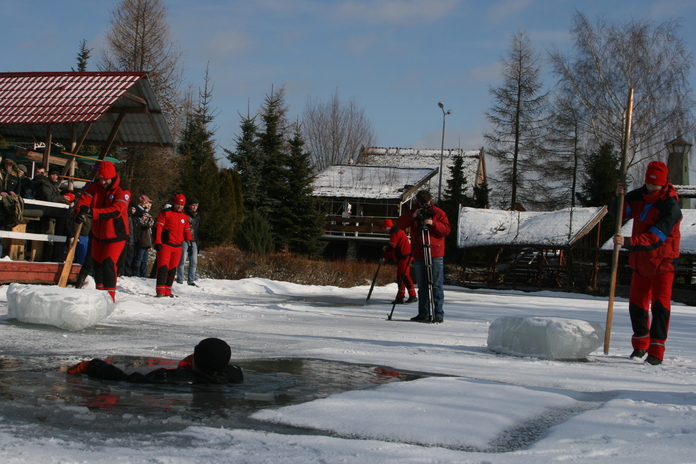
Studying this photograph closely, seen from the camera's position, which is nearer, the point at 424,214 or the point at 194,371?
the point at 194,371

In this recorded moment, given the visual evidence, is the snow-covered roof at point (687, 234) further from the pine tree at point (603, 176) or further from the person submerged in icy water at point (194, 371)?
the person submerged in icy water at point (194, 371)

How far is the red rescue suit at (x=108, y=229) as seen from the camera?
8961mm

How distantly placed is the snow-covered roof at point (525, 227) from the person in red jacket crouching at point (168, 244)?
17352mm

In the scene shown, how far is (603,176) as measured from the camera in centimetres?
3497

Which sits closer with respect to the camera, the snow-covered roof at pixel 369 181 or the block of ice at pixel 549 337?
the block of ice at pixel 549 337

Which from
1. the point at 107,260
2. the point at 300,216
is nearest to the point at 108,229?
the point at 107,260

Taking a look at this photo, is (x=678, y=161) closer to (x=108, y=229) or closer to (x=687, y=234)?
(x=687, y=234)

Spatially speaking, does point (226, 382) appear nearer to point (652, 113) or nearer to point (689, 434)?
point (689, 434)

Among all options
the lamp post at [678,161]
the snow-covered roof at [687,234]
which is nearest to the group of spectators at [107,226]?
the snow-covered roof at [687,234]

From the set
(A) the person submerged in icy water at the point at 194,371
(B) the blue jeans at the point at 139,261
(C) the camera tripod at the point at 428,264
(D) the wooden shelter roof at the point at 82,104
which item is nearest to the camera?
(A) the person submerged in icy water at the point at 194,371

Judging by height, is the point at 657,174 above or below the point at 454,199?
below

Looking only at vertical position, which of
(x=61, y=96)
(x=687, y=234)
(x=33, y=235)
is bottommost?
(x=33, y=235)

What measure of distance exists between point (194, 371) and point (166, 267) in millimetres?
7326

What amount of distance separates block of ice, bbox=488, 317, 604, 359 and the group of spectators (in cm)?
510
